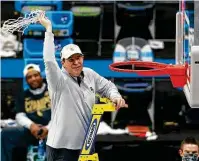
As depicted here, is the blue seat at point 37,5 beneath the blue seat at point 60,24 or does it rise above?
above

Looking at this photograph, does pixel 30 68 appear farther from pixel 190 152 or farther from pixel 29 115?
pixel 190 152

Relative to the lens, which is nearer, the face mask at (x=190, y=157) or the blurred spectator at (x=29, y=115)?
the face mask at (x=190, y=157)

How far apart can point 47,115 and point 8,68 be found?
0.96 m

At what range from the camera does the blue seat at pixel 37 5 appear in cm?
841

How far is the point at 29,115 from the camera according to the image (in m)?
7.74

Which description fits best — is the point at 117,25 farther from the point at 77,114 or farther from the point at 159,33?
the point at 77,114

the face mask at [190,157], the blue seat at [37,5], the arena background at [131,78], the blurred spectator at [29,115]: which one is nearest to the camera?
the face mask at [190,157]

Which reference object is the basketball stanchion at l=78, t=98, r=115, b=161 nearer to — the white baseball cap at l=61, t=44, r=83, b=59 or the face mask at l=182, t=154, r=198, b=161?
the white baseball cap at l=61, t=44, r=83, b=59

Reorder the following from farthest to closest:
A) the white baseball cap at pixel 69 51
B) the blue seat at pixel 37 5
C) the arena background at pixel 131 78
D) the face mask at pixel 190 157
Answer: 1. the blue seat at pixel 37 5
2. the arena background at pixel 131 78
3. the face mask at pixel 190 157
4. the white baseball cap at pixel 69 51

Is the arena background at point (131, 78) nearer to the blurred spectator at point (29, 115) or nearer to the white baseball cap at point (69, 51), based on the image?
the blurred spectator at point (29, 115)

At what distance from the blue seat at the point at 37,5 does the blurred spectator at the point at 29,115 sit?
2.81 ft

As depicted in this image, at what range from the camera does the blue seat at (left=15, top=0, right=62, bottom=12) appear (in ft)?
27.6

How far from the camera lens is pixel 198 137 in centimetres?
805

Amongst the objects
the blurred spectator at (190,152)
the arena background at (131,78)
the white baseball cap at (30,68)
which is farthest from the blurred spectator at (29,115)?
the blurred spectator at (190,152)
